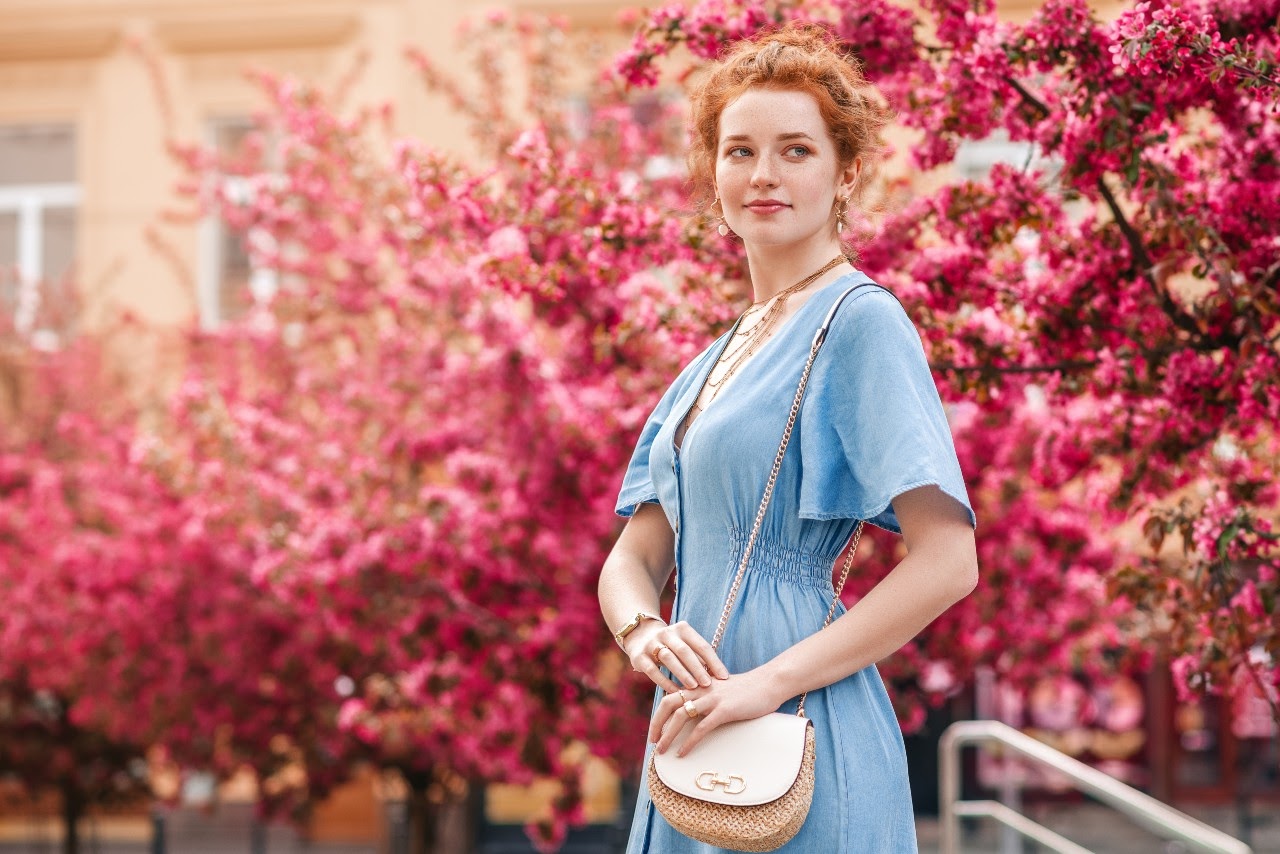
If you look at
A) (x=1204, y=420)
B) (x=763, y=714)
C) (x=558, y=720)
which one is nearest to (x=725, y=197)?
(x=763, y=714)

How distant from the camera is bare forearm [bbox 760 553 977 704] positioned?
6.71 feet

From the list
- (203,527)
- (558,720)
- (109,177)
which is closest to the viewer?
(558,720)

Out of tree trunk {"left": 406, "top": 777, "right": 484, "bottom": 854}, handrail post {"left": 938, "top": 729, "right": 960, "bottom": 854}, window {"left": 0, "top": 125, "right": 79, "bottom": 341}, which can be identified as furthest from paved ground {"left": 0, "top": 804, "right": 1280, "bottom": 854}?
handrail post {"left": 938, "top": 729, "right": 960, "bottom": 854}

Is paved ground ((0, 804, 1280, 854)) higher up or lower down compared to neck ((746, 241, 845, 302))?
lower down

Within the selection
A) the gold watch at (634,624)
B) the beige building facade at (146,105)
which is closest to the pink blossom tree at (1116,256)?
the gold watch at (634,624)

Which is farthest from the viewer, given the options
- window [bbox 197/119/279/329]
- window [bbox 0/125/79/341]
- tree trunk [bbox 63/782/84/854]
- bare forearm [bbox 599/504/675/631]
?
window [bbox 0/125/79/341]

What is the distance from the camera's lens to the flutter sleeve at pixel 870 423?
2.07 metres

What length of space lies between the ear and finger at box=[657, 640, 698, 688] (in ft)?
2.27

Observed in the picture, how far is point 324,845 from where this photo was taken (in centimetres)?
1562

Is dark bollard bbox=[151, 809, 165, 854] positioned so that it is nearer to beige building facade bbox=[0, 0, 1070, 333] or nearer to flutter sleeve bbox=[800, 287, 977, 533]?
beige building facade bbox=[0, 0, 1070, 333]

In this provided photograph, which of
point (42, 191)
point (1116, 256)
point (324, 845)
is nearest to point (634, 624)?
point (1116, 256)

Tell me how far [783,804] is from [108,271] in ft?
48.3

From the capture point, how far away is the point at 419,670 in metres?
7.91

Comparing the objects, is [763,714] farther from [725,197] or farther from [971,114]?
[971,114]
